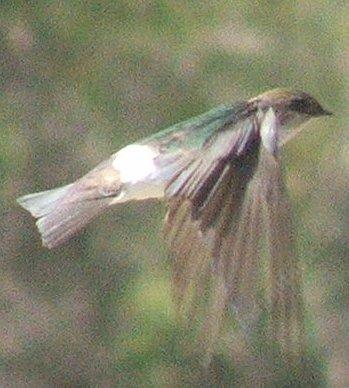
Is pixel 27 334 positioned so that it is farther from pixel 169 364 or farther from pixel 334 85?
pixel 334 85

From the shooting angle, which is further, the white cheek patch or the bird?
the white cheek patch

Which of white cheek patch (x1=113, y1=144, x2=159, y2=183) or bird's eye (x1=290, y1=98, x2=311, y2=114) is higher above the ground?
white cheek patch (x1=113, y1=144, x2=159, y2=183)

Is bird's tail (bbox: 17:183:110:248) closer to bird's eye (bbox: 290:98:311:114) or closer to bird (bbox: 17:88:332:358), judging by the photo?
bird (bbox: 17:88:332:358)

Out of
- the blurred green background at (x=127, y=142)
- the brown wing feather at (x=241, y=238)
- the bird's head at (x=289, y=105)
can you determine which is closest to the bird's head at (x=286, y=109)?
the bird's head at (x=289, y=105)

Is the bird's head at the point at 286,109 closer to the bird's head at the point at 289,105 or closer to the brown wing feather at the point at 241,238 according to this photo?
the bird's head at the point at 289,105

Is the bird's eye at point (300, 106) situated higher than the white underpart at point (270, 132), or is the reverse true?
the white underpart at point (270, 132)

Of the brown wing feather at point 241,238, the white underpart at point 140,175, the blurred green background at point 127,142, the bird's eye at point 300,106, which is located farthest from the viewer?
the blurred green background at point 127,142

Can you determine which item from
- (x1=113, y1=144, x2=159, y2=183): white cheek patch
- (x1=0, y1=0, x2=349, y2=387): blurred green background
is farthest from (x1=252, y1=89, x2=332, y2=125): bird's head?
(x1=0, y1=0, x2=349, y2=387): blurred green background
